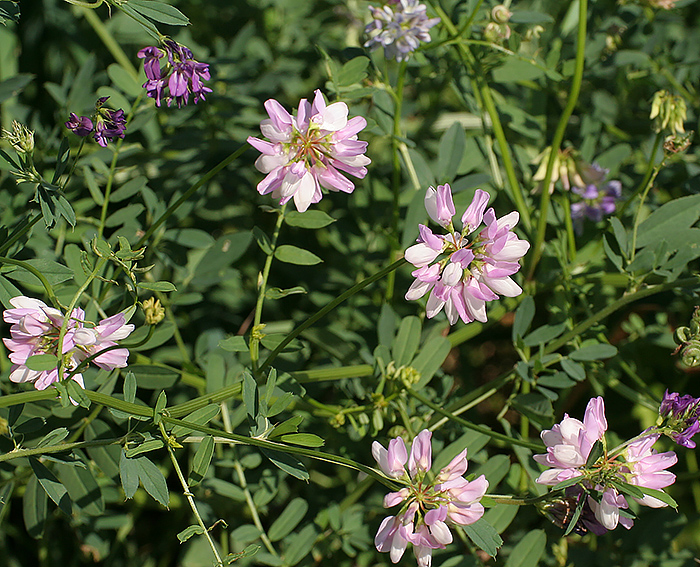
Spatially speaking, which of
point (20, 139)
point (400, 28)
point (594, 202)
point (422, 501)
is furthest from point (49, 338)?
point (594, 202)

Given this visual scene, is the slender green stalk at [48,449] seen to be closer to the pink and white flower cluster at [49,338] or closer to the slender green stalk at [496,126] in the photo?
the pink and white flower cluster at [49,338]

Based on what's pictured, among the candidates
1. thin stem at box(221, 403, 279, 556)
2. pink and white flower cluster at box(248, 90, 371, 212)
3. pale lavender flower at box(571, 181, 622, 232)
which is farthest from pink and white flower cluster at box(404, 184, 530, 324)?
pale lavender flower at box(571, 181, 622, 232)

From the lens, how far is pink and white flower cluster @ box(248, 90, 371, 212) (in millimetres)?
1073

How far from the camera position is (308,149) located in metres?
1.10

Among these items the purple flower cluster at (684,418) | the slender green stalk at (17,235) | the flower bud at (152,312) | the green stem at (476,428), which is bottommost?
the green stem at (476,428)

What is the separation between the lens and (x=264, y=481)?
1.50m

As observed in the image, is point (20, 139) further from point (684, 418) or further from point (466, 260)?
point (684, 418)

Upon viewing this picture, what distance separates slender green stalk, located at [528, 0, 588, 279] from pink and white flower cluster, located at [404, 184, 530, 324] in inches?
22.3

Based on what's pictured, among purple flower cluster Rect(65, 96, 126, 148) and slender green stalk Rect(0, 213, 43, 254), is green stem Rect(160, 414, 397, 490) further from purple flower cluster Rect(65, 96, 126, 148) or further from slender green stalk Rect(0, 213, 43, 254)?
Result: purple flower cluster Rect(65, 96, 126, 148)

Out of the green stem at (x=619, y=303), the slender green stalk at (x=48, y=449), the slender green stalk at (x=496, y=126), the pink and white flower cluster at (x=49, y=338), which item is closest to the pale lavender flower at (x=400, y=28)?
the slender green stalk at (x=496, y=126)

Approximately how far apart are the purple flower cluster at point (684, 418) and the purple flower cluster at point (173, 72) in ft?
3.39

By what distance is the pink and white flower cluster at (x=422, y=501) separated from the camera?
1.04 meters

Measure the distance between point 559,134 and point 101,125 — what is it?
1.07m

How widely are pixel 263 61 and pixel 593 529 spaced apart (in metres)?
1.71
